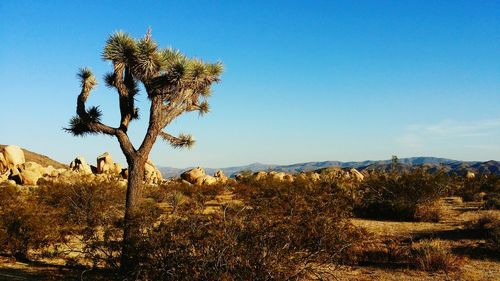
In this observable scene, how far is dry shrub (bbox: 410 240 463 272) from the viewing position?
9.48 meters

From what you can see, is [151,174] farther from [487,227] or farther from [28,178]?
[487,227]

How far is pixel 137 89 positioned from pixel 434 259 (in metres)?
8.43

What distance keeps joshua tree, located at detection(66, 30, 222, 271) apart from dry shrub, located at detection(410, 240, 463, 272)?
22.0 feet

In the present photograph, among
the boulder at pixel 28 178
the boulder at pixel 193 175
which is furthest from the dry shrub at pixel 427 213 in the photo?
the boulder at pixel 28 178

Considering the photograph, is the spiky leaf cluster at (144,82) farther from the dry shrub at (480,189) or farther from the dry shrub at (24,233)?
the dry shrub at (480,189)

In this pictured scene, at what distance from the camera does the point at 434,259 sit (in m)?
9.55

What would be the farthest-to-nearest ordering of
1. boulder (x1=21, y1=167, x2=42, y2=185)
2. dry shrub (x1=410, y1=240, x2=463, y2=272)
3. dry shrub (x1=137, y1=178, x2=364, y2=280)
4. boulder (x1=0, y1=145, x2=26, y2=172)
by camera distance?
boulder (x1=0, y1=145, x2=26, y2=172) → boulder (x1=21, y1=167, x2=42, y2=185) → dry shrub (x1=410, y1=240, x2=463, y2=272) → dry shrub (x1=137, y1=178, x2=364, y2=280)

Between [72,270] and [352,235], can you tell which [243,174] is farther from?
[352,235]

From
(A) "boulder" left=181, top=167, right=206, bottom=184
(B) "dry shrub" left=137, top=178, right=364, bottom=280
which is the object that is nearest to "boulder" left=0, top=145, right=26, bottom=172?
(A) "boulder" left=181, top=167, right=206, bottom=184

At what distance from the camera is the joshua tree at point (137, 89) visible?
414 inches

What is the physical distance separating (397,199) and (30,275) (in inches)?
513

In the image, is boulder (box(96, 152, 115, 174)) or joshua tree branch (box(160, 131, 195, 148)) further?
boulder (box(96, 152, 115, 174))

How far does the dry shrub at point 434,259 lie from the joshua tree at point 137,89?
671 cm

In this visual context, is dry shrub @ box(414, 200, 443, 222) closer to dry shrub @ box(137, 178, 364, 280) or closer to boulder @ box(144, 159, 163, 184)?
dry shrub @ box(137, 178, 364, 280)
